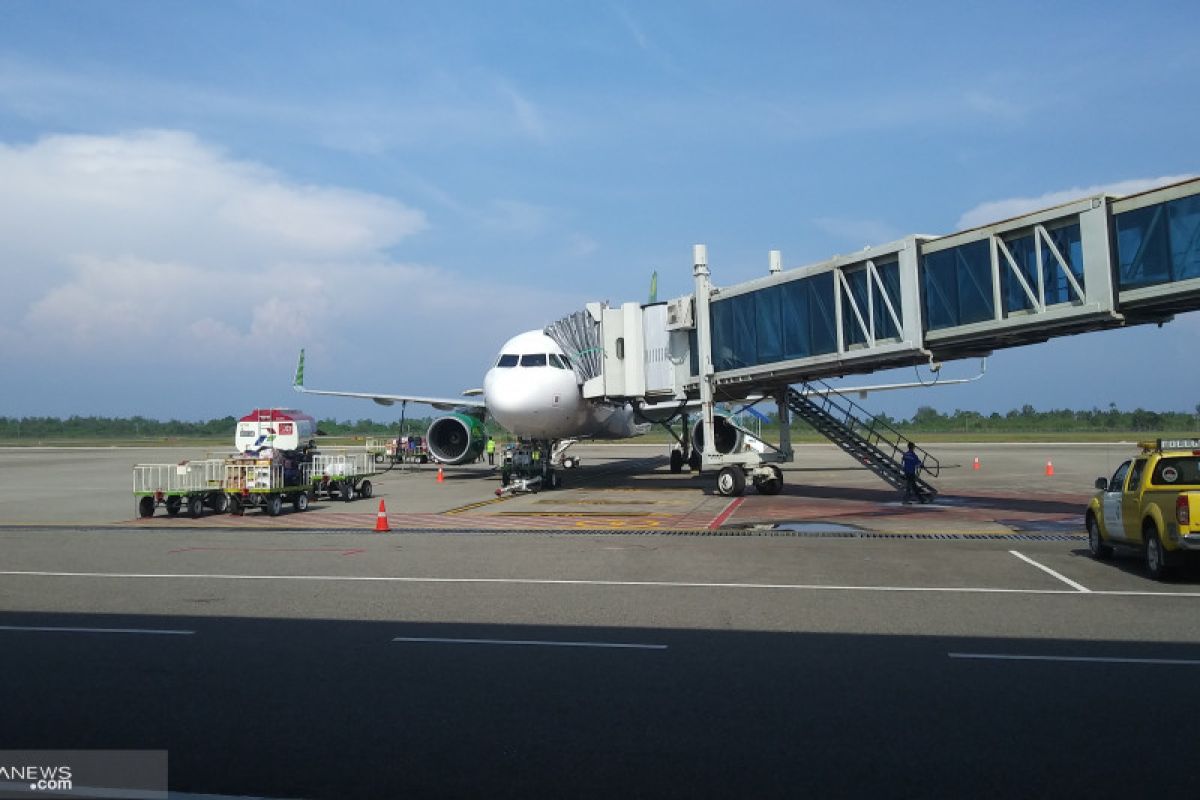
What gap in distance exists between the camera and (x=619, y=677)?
7805 millimetres

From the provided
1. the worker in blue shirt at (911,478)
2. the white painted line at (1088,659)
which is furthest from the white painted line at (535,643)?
the worker in blue shirt at (911,478)

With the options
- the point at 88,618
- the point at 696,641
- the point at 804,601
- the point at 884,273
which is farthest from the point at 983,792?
the point at 884,273

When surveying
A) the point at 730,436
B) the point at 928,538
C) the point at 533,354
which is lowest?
the point at 928,538

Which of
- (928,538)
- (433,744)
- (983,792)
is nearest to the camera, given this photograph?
(983,792)

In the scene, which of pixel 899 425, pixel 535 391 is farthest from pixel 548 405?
pixel 899 425

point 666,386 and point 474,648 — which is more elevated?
point 666,386

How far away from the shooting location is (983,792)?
17.1ft

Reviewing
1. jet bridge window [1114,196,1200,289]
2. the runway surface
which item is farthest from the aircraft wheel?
jet bridge window [1114,196,1200,289]

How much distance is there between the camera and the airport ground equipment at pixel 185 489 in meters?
23.9

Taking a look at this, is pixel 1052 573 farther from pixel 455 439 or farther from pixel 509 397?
pixel 455 439

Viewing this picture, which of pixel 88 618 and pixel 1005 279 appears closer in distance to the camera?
pixel 88 618

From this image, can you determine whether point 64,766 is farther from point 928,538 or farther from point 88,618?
point 928,538

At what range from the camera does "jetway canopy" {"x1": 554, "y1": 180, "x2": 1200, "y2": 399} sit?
16.3 m

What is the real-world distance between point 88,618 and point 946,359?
1793 centimetres
